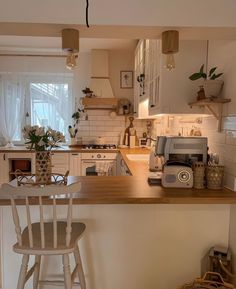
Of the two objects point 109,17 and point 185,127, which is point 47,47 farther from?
point 109,17

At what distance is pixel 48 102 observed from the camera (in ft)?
15.3

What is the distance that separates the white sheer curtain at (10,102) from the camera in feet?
14.7

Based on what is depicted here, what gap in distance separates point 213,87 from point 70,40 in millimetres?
1054

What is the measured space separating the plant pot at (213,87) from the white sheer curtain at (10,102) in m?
3.51

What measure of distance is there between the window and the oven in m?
0.91

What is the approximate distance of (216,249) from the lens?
5.86 feet

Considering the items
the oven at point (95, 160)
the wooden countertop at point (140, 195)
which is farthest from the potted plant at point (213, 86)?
the oven at point (95, 160)

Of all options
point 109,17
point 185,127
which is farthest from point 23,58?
point 109,17

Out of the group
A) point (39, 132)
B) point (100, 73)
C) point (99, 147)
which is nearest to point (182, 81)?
point (39, 132)

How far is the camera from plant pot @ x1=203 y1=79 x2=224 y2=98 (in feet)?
6.23

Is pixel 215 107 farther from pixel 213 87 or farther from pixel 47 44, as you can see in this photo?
pixel 47 44

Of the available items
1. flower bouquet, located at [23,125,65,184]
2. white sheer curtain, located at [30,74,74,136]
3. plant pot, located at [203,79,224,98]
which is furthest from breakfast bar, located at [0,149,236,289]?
white sheer curtain, located at [30,74,74,136]

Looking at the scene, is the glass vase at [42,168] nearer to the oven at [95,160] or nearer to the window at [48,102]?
the oven at [95,160]

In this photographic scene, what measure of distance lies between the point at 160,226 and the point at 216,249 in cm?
40
